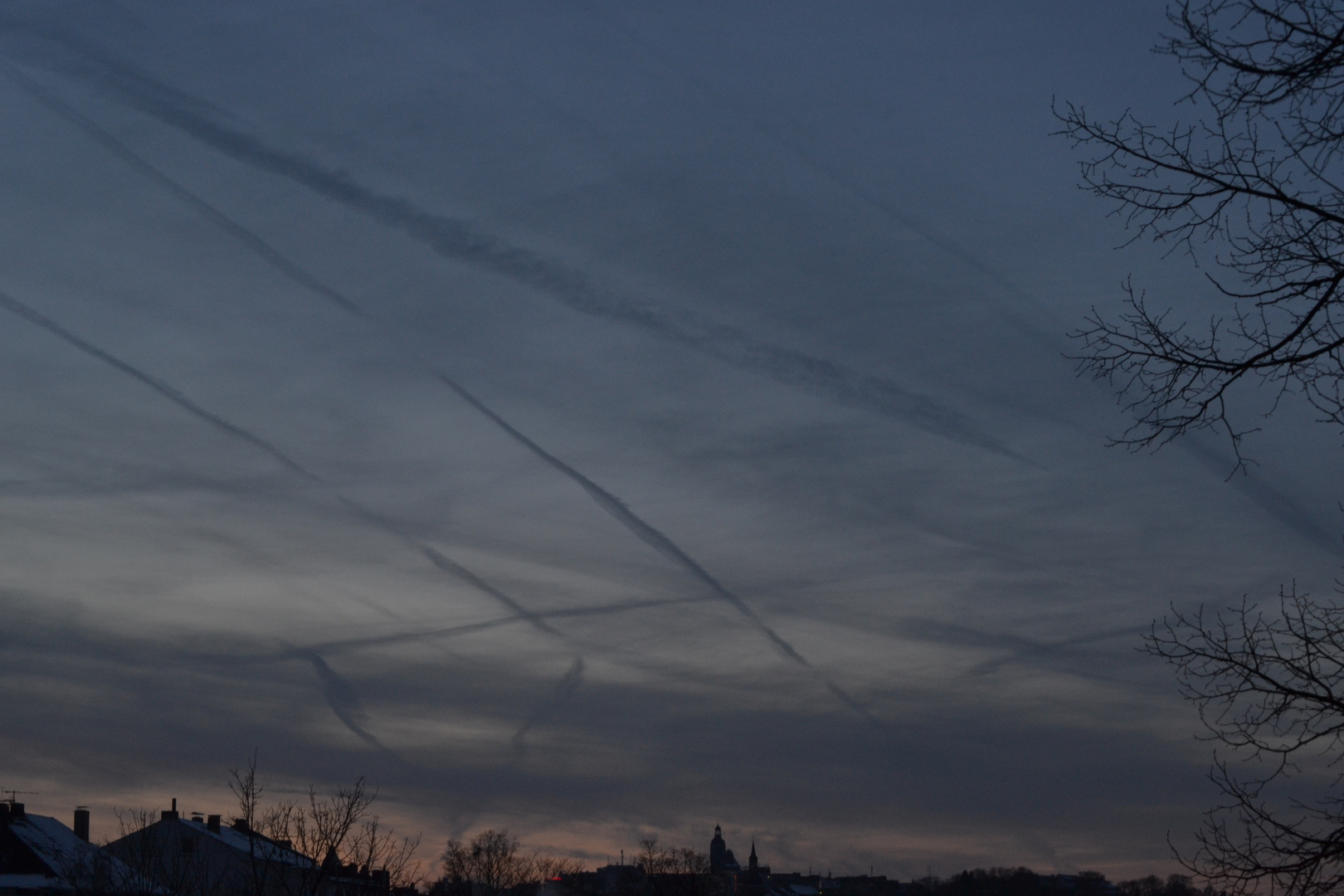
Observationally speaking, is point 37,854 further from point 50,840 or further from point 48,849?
point 50,840

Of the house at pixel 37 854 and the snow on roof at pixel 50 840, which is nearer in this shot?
the house at pixel 37 854

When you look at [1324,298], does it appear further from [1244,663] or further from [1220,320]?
[1244,663]

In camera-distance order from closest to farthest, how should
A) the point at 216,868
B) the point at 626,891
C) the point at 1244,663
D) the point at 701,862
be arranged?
the point at 1244,663 → the point at 216,868 → the point at 701,862 → the point at 626,891

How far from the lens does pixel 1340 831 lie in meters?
7.46

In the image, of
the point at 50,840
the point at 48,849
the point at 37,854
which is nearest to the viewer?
the point at 37,854

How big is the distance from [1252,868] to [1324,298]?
3.52 m

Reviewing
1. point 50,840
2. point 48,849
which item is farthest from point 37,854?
point 50,840

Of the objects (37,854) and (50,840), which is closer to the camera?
(37,854)

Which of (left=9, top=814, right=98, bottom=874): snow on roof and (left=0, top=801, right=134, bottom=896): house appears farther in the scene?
(left=9, top=814, right=98, bottom=874): snow on roof

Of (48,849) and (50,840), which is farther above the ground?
(50,840)

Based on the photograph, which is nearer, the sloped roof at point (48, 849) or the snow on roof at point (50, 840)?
the sloped roof at point (48, 849)

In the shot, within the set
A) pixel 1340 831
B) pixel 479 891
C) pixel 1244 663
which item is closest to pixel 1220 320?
pixel 1244 663

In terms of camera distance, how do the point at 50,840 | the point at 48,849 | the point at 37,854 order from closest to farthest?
1. the point at 37,854
2. the point at 48,849
3. the point at 50,840

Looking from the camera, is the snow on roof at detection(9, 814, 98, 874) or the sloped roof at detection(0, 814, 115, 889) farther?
the snow on roof at detection(9, 814, 98, 874)
